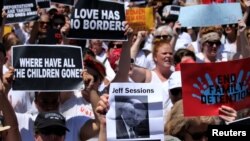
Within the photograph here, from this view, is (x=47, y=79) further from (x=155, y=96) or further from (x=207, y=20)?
(x=207, y=20)

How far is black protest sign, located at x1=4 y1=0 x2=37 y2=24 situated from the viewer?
9383 millimetres

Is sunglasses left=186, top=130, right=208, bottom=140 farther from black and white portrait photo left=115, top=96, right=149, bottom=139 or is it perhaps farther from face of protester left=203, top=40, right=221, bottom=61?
face of protester left=203, top=40, right=221, bottom=61

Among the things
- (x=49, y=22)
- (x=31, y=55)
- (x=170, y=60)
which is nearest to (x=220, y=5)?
(x=170, y=60)

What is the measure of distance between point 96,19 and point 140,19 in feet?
3.66

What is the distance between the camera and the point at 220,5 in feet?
27.1

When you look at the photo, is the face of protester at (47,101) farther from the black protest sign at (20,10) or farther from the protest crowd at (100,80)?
the black protest sign at (20,10)

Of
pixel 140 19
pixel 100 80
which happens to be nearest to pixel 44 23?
pixel 140 19

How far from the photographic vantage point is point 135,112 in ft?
18.6

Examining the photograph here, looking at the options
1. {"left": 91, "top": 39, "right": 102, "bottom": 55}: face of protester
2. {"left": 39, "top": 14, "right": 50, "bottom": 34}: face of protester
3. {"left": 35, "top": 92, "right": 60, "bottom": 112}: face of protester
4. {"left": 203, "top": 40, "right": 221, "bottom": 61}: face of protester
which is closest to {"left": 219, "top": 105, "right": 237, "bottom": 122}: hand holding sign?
{"left": 35, "top": 92, "right": 60, "bottom": 112}: face of protester

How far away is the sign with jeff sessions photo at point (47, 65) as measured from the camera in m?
6.92

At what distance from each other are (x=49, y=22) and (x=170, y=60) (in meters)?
3.79

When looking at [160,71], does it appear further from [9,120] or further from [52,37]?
[52,37]

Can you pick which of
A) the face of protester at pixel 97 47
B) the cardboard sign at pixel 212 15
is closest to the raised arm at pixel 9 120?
the cardboard sign at pixel 212 15

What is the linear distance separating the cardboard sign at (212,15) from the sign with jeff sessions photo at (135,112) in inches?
103
